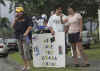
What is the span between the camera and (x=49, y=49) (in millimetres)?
8867

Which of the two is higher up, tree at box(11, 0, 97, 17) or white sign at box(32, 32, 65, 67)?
tree at box(11, 0, 97, 17)

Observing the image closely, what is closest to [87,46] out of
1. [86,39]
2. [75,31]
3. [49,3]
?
[86,39]

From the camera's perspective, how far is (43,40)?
888 cm

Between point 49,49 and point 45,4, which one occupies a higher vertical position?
point 45,4

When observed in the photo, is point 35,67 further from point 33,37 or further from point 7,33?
point 7,33

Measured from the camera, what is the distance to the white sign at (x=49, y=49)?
8.73m

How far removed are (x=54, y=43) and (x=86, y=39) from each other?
1053 cm

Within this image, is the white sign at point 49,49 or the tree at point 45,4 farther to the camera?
the white sign at point 49,49

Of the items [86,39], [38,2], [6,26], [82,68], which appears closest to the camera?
[6,26]

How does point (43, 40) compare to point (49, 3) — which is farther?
point (43, 40)

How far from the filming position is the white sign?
8727 millimetres

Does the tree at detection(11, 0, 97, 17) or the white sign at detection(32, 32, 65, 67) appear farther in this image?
the white sign at detection(32, 32, 65, 67)

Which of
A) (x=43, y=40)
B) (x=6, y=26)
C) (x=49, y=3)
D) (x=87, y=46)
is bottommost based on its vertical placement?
(x=87, y=46)

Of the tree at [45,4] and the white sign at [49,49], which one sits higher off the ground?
the tree at [45,4]
